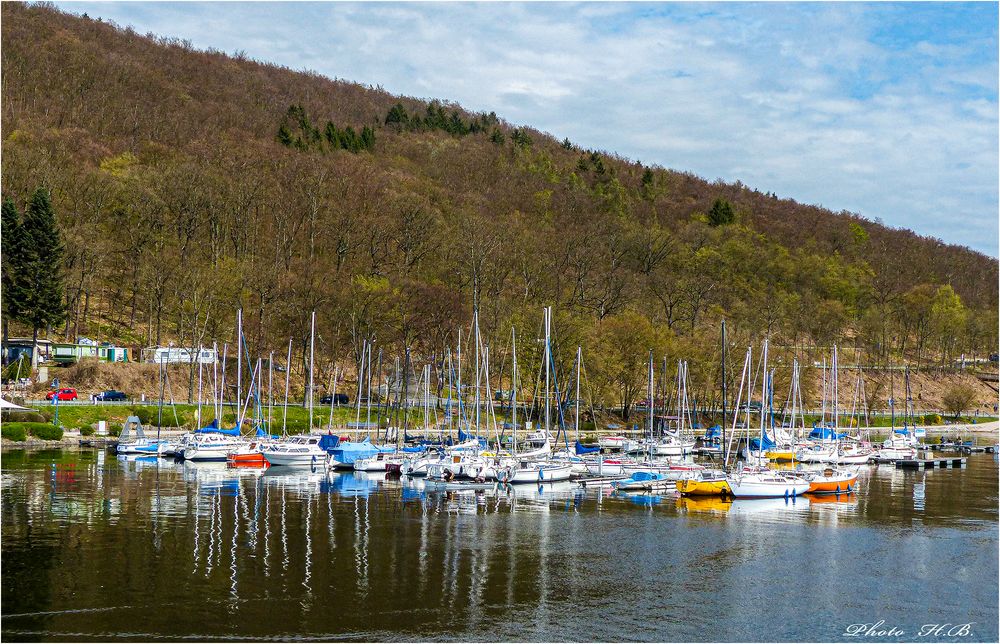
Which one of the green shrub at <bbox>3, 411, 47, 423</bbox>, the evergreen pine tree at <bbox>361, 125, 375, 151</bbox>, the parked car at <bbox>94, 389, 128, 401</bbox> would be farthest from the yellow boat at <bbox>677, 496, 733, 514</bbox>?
the evergreen pine tree at <bbox>361, 125, 375, 151</bbox>

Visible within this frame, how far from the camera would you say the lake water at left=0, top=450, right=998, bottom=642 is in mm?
27547

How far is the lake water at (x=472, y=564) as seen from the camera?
27547 mm

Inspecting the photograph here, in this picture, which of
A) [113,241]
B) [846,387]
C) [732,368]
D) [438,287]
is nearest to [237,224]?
[113,241]

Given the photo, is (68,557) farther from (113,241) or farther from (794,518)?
(113,241)

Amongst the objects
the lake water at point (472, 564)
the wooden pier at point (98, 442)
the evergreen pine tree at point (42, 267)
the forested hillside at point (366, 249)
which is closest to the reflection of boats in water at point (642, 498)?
the lake water at point (472, 564)

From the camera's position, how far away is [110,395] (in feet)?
276

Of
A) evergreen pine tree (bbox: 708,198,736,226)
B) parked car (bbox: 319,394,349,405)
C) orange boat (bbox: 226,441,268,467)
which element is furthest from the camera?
evergreen pine tree (bbox: 708,198,736,226)

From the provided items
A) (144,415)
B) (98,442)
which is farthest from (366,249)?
(98,442)

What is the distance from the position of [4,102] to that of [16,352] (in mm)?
66715

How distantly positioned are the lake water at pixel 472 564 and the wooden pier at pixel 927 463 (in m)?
21.9

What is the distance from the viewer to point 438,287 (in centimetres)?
10912

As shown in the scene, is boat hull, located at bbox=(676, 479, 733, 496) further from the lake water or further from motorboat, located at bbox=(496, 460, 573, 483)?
motorboat, located at bbox=(496, 460, 573, 483)

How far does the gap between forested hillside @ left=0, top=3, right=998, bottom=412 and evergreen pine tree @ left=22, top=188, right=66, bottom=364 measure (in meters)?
2.96

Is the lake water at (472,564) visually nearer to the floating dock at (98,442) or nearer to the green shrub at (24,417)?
the floating dock at (98,442)
